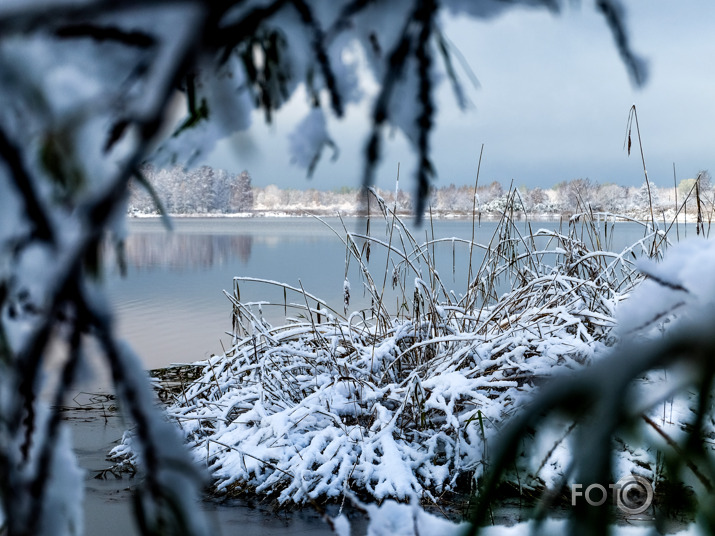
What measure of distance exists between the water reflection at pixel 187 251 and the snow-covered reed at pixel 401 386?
7.88 metres

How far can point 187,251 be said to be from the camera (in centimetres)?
1554

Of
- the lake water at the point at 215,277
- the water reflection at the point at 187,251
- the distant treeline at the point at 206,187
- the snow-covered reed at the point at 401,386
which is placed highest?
the distant treeline at the point at 206,187

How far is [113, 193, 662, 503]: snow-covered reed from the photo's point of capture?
204 centimetres

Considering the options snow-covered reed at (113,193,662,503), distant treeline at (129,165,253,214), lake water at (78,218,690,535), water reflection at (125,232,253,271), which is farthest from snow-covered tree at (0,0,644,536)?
water reflection at (125,232,253,271)

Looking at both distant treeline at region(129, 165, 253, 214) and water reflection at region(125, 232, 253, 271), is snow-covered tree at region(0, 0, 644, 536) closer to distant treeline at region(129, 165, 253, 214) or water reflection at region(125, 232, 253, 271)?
distant treeline at region(129, 165, 253, 214)

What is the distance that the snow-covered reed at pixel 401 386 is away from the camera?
204cm

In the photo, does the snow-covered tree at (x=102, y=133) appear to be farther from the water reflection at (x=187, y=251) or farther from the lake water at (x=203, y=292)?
the water reflection at (x=187, y=251)

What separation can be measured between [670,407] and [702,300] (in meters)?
2.12

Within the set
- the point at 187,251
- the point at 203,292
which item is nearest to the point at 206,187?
the point at 203,292

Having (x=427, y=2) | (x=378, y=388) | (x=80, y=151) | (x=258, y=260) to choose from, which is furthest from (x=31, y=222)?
(x=258, y=260)

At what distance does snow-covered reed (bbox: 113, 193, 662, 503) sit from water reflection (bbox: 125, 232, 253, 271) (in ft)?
25.8

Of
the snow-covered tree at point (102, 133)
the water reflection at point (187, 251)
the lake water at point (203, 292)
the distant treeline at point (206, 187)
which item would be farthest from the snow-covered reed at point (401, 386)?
the water reflection at point (187, 251)

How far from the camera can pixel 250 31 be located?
0.35 m

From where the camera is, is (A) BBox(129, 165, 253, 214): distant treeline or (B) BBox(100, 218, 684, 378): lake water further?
(B) BBox(100, 218, 684, 378): lake water
